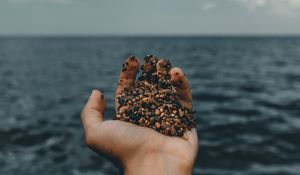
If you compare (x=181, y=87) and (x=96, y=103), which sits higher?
(x=181, y=87)

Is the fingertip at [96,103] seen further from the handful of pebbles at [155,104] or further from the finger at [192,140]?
the finger at [192,140]

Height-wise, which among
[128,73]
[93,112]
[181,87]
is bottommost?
[93,112]

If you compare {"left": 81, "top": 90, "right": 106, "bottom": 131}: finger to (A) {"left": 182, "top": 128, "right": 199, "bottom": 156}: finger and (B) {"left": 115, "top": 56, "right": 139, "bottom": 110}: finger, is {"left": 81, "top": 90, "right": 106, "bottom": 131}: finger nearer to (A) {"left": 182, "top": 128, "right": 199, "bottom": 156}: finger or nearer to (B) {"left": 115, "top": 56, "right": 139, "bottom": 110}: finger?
(B) {"left": 115, "top": 56, "right": 139, "bottom": 110}: finger

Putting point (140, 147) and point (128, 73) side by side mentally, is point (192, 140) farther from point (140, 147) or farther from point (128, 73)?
point (128, 73)

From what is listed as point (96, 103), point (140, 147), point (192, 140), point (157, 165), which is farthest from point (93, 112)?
point (192, 140)

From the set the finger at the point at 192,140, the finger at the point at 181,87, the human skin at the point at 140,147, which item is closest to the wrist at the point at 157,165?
the human skin at the point at 140,147

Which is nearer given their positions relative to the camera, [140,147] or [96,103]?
[140,147]
